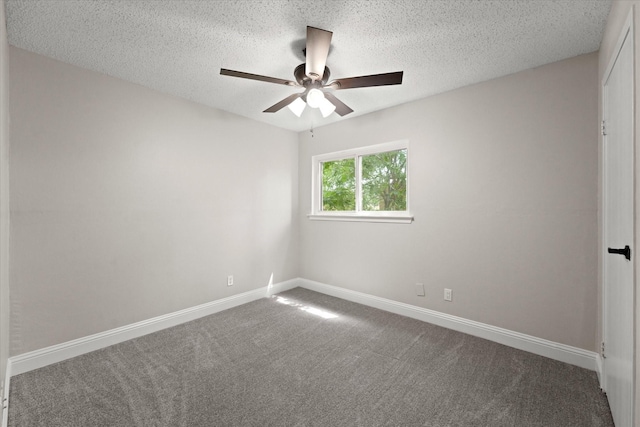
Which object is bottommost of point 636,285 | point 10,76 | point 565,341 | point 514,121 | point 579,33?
point 565,341

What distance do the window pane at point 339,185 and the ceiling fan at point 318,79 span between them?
4.65 ft

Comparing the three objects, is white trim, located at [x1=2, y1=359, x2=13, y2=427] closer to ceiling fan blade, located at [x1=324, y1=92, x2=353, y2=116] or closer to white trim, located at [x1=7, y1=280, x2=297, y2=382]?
white trim, located at [x1=7, y1=280, x2=297, y2=382]

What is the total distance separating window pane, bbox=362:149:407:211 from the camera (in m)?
3.23

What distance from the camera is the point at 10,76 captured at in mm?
1963

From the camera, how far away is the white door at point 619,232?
1.31 m

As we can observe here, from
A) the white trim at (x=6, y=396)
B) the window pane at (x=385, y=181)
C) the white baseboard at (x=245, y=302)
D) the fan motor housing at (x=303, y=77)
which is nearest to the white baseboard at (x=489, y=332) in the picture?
the white baseboard at (x=245, y=302)

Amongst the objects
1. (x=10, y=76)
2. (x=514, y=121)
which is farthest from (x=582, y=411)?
(x=10, y=76)

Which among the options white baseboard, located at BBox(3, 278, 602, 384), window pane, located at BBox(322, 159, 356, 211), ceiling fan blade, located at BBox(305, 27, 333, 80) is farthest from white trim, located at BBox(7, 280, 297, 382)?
ceiling fan blade, located at BBox(305, 27, 333, 80)

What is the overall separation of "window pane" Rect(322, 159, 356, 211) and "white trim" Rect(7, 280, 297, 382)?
5.34ft

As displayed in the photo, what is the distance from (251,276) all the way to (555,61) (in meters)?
3.73

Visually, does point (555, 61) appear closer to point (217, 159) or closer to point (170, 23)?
point (170, 23)

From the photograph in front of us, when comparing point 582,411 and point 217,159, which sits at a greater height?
point 217,159

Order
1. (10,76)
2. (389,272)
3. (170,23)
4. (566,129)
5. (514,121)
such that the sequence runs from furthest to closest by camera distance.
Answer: (389,272) < (514,121) < (566,129) < (10,76) < (170,23)

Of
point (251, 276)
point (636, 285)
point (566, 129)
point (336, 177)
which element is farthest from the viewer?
point (336, 177)
